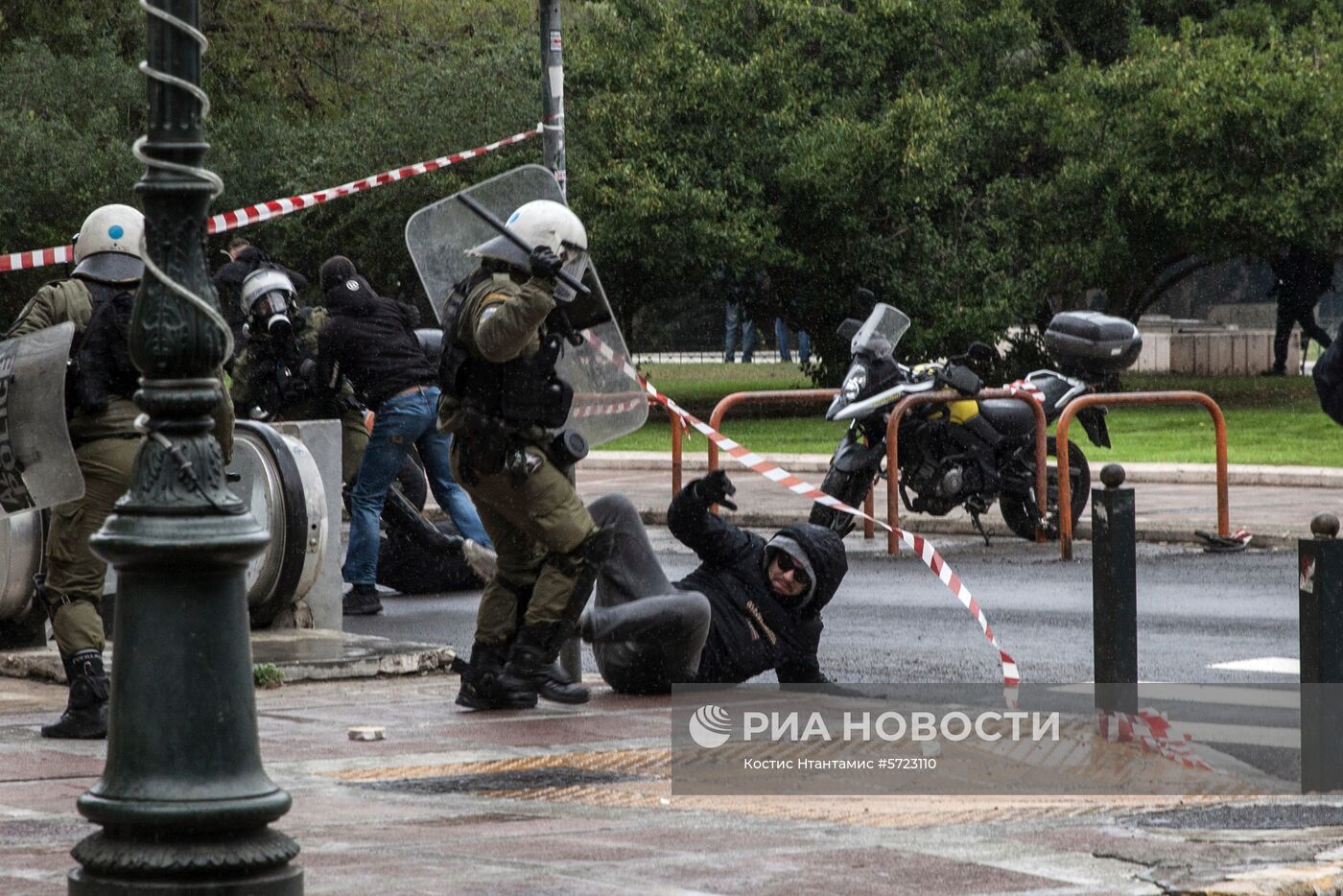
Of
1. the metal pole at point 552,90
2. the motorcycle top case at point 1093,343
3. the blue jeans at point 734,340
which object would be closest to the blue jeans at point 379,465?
the metal pole at point 552,90

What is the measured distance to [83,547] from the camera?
7.71m

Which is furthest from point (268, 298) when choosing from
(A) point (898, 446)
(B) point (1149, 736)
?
(B) point (1149, 736)

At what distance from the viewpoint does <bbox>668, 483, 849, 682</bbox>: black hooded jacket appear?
800 cm

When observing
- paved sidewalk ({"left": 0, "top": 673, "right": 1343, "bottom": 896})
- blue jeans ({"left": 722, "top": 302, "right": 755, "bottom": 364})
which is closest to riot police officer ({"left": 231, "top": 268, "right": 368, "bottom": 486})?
paved sidewalk ({"left": 0, "top": 673, "right": 1343, "bottom": 896})

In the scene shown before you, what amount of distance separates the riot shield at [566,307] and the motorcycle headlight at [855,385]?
5.40 m

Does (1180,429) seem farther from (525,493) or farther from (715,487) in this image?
(525,493)

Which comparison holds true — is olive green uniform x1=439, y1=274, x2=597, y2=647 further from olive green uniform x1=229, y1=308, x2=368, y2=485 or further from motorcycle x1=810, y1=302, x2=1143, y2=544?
motorcycle x1=810, y1=302, x2=1143, y2=544

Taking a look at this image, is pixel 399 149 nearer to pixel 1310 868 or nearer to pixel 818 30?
pixel 818 30

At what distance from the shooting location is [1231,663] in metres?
9.15

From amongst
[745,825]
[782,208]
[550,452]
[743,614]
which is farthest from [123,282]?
[782,208]

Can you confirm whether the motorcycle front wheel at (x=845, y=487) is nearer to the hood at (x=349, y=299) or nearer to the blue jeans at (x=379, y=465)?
the blue jeans at (x=379, y=465)

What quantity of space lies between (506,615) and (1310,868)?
12.2 ft

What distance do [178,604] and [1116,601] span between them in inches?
154

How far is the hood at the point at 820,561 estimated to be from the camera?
795cm
